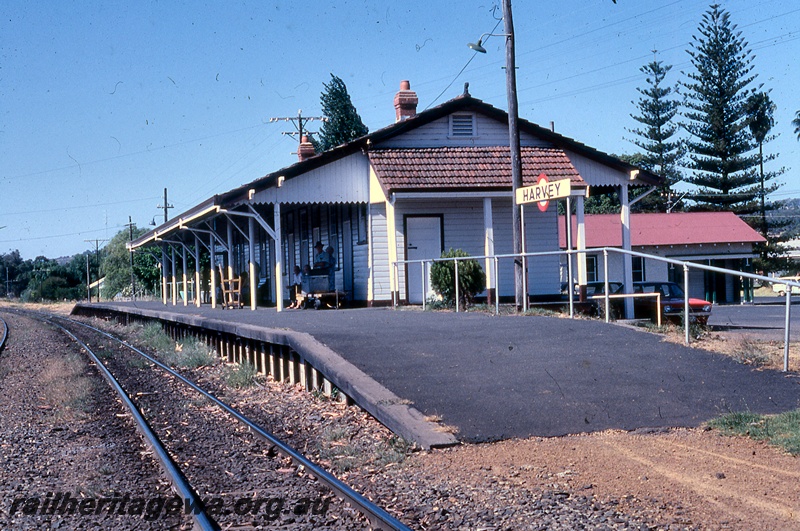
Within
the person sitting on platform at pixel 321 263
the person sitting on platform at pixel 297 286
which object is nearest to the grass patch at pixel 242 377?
the person sitting on platform at pixel 297 286

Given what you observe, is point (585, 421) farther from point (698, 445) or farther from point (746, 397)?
point (746, 397)

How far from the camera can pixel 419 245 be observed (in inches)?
850

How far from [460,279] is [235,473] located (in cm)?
1099

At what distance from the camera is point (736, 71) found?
56156 mm

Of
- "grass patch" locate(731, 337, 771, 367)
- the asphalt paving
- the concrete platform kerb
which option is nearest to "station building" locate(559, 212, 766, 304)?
the asphalt paving

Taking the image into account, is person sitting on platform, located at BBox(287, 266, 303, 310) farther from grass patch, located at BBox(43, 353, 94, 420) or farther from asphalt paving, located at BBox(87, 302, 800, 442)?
asphalt paving, located at BBox(87, 302, 800, 442)

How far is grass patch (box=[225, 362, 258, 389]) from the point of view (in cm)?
1330

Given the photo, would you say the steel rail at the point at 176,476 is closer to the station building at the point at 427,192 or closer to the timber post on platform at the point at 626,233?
the station building at the point at 427,192

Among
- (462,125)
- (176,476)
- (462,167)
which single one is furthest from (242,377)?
(462,125)

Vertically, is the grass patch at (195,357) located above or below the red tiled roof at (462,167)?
below

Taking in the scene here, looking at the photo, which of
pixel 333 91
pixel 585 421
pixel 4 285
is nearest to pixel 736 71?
pixel 333 91

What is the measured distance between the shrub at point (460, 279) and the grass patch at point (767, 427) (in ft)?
33.6

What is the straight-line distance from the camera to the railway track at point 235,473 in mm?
5824

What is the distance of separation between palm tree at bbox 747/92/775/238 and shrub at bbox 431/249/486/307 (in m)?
43.8
